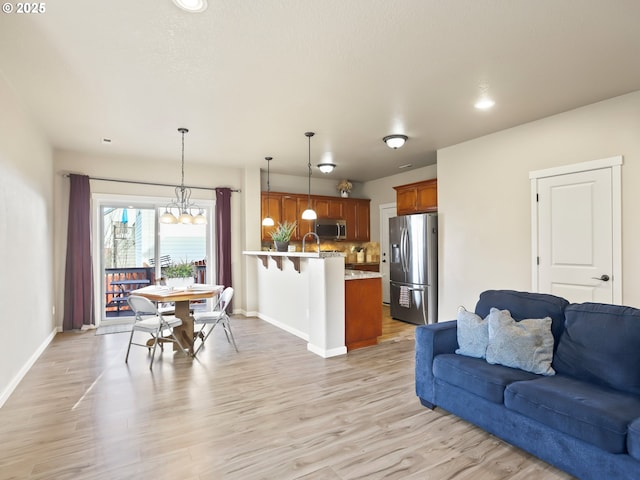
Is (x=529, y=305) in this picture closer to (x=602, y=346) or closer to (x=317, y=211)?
(x=602, y=346)

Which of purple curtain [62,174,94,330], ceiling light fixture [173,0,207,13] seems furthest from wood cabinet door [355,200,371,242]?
ceiling light fixture [173,0,207,13]

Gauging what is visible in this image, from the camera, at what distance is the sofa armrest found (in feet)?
9.18

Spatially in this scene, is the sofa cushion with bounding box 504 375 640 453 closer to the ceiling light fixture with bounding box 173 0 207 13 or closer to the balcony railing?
the ceiling light fixture with bounding box 173 0 207 13

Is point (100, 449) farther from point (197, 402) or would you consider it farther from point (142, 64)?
point (142, 64)

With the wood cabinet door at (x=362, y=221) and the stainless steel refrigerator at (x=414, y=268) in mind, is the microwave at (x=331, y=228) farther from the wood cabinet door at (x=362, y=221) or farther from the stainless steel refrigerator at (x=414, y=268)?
the stainless steel refrigerator at (x=414, y=268)

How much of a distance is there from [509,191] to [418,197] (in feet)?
5.93

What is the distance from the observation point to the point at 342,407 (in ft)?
9.40

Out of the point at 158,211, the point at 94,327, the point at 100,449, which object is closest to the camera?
the point at 100,449

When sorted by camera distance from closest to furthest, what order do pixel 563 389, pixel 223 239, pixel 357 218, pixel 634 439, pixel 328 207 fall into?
pixel 634 439 < pixel 563 389 < pixel 223 239 < pixel 328 207 < pixel 357 218

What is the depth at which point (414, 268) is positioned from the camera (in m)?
5.75

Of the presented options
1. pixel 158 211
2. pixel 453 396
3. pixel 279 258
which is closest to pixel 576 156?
pixel 453 396

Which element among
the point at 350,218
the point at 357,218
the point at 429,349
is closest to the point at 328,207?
the point at 350,218

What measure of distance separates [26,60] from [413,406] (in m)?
4.17

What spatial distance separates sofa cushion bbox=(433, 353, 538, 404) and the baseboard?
141 inches
